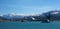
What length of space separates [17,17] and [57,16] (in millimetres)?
1457

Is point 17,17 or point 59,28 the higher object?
point 17,17

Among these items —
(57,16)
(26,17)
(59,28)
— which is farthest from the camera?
(59,28)

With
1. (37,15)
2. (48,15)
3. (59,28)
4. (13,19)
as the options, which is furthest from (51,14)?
(59,28)

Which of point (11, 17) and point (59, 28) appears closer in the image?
point (11, 17)

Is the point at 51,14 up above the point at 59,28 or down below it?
above

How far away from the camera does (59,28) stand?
23.9ft

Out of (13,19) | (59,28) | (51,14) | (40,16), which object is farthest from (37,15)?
(59,28)

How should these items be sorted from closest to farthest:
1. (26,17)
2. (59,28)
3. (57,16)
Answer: (57,16) → (26,17) → (59,28)

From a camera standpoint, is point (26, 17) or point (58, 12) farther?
point (26, 17)

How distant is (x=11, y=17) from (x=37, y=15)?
38.2 inches

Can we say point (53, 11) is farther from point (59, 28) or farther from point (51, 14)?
point (59, 28)

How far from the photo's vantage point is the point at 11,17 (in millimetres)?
5633

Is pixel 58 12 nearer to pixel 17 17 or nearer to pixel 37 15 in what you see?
pixel 37 15

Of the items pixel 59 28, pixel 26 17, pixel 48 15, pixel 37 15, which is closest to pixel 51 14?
pixel 48 15
